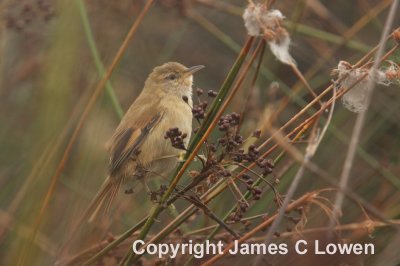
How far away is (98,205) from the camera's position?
354cm

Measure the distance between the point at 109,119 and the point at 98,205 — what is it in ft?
3.42

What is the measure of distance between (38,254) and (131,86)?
217 centimetres

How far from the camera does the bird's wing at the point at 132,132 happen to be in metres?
3.97

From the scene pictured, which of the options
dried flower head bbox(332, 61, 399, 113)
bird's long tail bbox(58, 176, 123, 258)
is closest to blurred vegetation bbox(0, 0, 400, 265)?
bird's long tail bbox(58, 176, 123, 258)

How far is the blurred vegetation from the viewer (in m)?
3.32

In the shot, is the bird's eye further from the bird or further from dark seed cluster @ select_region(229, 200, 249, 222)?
dark seed cluster @ select_region(229, 200, 249, 222)

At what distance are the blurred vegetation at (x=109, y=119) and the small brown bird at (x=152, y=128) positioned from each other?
0.09m

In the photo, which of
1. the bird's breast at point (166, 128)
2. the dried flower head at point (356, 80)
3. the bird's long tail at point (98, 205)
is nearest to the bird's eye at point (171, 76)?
the bird's breast at point (166, 128)

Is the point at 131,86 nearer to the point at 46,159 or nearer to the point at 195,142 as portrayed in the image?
the point at 46,159

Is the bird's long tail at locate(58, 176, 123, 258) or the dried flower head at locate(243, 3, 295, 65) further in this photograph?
the bird's long tail at locate(58, 176, 123, 258)

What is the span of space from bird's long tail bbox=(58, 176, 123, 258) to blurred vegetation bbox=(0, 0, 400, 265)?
0.05 metres

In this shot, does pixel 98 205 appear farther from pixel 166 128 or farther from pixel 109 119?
pixel 109 119

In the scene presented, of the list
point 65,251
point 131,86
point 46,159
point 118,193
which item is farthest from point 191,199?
point 131,86

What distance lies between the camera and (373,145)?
14.9ft
